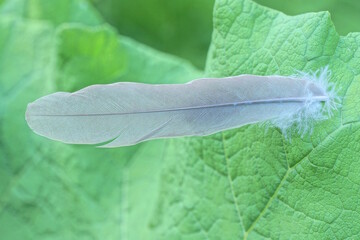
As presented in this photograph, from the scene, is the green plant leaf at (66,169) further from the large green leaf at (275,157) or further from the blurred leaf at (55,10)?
the large green leaf at (275,157)

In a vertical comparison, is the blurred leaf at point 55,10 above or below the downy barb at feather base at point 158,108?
below

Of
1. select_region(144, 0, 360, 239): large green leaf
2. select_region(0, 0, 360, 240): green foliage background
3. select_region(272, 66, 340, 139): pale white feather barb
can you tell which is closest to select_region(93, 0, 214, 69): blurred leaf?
select_region(0, 0, 360, 240): green foliage background

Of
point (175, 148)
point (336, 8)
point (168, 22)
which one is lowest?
point (168, 22)

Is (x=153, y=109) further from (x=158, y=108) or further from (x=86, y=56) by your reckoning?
(x=86, y=56)

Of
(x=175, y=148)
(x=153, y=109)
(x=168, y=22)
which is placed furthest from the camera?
(x=168, y=22)

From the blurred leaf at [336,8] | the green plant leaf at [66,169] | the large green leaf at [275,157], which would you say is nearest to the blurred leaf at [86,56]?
the green plant leaf at [66,169]

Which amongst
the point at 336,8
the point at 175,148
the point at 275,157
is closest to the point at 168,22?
the point at 336,8

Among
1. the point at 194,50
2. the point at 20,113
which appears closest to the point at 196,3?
the point at 194,50
